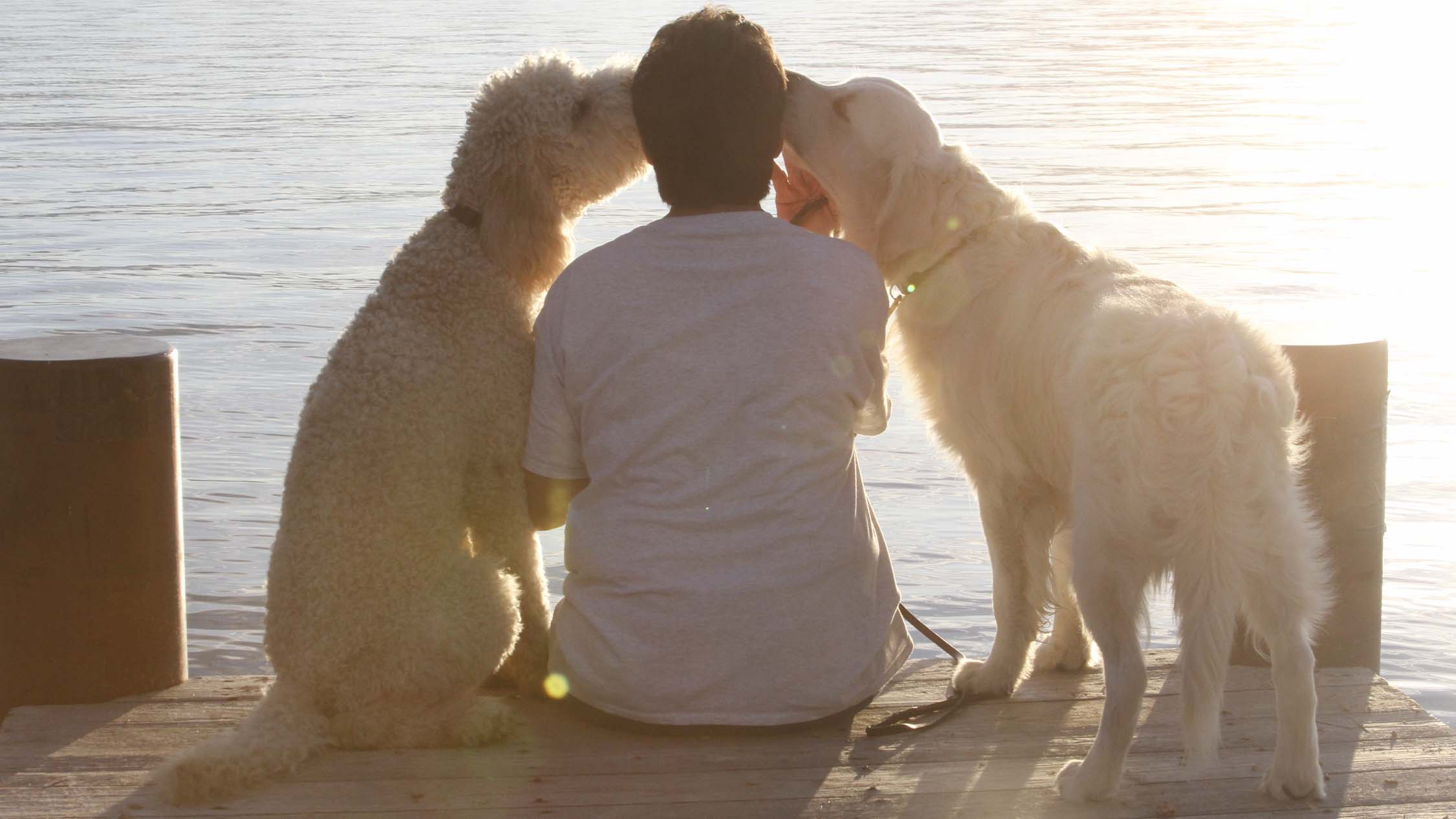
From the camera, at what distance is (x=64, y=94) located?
23.5 metres

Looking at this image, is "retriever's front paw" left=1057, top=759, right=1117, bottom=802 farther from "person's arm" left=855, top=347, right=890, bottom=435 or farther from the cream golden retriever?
"person's arm" left=855, top=347, right=890, bottom=435

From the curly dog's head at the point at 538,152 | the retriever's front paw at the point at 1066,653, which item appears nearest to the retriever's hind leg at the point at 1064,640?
the retriever's front paw at the point at 1066,653

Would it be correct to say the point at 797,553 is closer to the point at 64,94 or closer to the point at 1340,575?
the point at 1340,575

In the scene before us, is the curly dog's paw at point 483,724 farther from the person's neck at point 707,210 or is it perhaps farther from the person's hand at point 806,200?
the person's hand at point 806,200

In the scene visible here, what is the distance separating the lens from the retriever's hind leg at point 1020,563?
13.3ft

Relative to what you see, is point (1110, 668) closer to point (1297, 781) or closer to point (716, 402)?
point (1297, 781)

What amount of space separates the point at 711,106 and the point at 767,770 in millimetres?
1479

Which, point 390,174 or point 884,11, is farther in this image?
point 884,11

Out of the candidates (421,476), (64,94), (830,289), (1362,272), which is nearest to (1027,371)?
(830,289)

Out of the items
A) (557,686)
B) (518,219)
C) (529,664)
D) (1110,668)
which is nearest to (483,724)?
(557,686)

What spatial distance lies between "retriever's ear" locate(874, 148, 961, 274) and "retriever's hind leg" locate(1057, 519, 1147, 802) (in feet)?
3.60

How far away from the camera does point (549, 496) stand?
350 centimetres

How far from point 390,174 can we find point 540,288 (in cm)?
1370

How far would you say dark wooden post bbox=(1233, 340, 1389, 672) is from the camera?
159 inches
